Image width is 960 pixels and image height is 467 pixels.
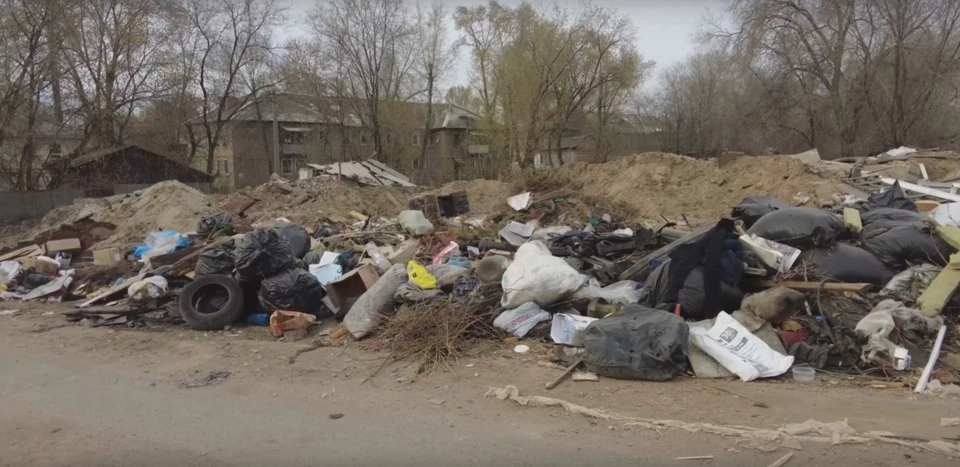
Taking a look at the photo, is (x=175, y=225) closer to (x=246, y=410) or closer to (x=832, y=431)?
(x=246, y=410)

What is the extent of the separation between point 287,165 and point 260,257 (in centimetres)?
3744

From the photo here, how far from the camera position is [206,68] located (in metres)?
28.6

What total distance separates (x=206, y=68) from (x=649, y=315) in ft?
95.6

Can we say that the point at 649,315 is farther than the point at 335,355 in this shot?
No

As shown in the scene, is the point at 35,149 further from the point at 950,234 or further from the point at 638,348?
the point at 950,234

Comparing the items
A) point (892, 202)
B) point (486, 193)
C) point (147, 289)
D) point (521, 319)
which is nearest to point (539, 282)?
point (521, 319)

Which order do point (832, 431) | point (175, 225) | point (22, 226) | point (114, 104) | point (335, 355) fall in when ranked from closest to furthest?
1. point (832, 431)
2. point (335, 355)
3. point (175, 225)
4. point (22, 226)
5. point (114, 104)

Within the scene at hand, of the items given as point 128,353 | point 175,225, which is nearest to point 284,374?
point 128,353

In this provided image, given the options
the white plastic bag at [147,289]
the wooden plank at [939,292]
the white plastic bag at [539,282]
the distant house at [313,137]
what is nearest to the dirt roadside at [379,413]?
the white plastic bag at [539,282]

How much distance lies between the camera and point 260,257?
6.43m

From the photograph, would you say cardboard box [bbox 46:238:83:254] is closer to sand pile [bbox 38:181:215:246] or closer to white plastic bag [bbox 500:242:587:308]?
sand pile [bbox 38:181:215:246]

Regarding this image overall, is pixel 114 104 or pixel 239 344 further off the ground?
pixel 114 104

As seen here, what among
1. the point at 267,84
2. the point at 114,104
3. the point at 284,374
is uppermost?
the point at 267,84

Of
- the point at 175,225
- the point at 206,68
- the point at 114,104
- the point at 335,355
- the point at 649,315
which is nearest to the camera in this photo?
the point at 649,315
